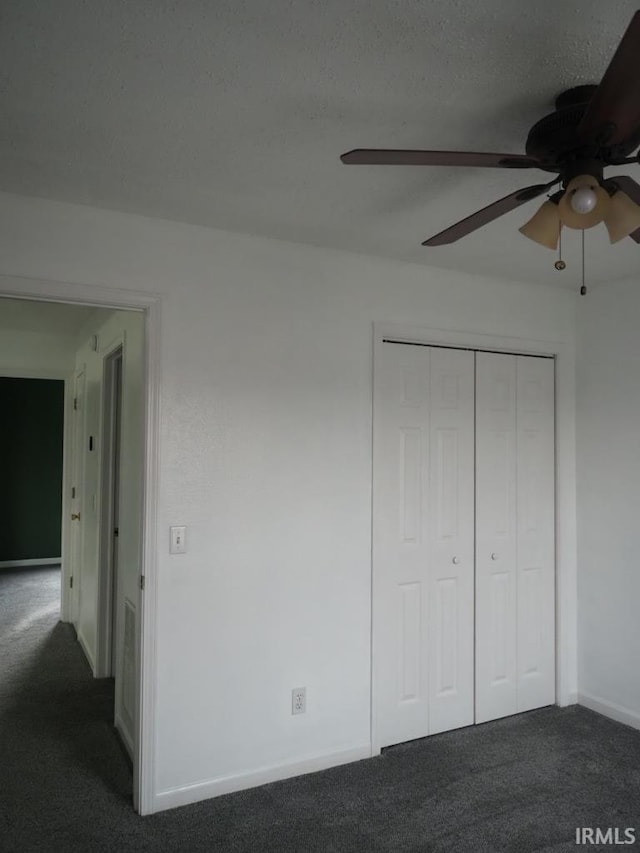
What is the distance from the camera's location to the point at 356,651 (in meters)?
2.80

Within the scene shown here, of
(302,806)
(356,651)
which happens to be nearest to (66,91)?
(356,651)

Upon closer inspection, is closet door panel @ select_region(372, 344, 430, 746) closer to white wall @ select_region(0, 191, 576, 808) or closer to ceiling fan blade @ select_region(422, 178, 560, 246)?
white wall @ select_region(0, 191, 576, 808)

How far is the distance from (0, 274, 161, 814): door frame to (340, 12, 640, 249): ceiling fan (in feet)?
4.21

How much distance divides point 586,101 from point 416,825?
2511 mm

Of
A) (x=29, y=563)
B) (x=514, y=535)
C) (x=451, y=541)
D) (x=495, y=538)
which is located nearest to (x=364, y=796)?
(x=451, y=541)

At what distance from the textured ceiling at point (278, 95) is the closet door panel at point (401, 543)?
0.86 m

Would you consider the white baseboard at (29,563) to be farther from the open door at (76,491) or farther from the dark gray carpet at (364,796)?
the dark gray carpet at (364,796)

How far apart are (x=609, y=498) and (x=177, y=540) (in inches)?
93.9

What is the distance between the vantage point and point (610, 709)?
10.5 ft

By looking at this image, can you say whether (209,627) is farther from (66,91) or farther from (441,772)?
(66,91)

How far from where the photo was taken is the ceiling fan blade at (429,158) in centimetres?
132

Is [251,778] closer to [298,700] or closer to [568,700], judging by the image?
[298,700]

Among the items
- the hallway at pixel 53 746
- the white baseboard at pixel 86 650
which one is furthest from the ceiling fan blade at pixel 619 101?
the white baseboard at pixel 86 650

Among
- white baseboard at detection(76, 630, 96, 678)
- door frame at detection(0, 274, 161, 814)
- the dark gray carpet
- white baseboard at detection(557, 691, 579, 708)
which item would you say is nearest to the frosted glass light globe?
door frame at detection(0, 274, 161, 814)
